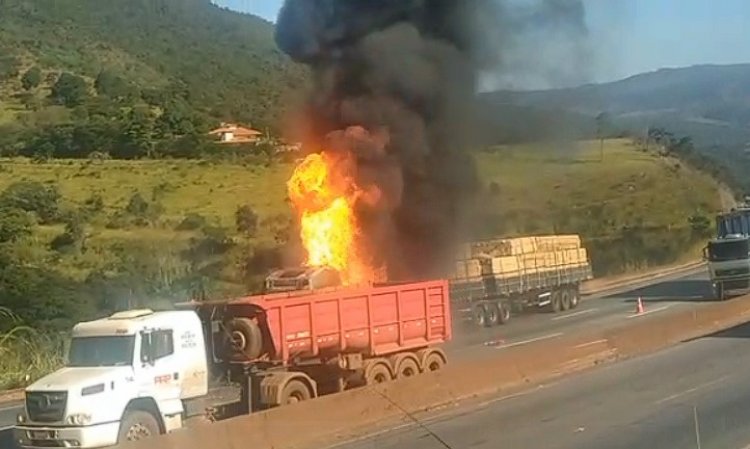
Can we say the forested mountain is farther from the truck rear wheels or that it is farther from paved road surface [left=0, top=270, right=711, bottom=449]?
the truck rear wheels

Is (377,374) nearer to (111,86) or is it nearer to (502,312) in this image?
(502,312)

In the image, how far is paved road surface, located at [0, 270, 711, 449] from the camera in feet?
Result: 107

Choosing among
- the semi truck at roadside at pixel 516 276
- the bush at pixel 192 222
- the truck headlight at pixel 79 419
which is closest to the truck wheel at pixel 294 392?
the truck headlight at pixel 79 419

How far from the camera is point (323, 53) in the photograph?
3312 cm

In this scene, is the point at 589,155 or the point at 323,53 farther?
the point at 589,155

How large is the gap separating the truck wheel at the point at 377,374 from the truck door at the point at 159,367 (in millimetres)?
5304

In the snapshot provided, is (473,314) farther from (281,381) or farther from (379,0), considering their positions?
(281,381)

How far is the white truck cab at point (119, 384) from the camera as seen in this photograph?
1631cm

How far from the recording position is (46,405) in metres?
16.5

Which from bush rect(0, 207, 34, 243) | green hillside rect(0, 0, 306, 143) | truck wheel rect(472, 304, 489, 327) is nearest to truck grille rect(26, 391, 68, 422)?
truck wheel rect(472, 304, 489, 327)

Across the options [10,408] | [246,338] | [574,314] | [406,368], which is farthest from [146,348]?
[574,314]

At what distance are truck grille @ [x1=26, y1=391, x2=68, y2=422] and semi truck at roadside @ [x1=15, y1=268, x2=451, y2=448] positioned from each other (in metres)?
0.01

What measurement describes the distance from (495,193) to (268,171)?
1866 centimetres

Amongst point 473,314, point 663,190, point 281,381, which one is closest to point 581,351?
point 281,381
